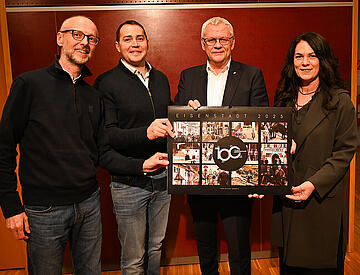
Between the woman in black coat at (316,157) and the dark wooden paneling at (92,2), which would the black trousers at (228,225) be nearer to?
the woman in black coat at (316,157)

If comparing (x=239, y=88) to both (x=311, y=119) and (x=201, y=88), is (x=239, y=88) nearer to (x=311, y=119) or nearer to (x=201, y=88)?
(x=201, y=88)

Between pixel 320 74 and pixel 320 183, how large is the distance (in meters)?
0.63

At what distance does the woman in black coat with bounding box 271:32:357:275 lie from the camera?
175 cm

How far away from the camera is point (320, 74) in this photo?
5.97 feet

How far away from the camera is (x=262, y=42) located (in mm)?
2762

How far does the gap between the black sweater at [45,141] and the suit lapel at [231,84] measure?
841mm

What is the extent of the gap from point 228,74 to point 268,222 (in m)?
1.71

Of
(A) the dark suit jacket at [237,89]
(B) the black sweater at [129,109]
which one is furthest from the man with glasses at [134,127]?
(A) the dark suit jacket at [237,89]

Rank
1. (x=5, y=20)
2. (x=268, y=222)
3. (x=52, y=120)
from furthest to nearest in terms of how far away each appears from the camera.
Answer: (x=268, y=222) < (x=5, y=20) < (x=52, y=120)

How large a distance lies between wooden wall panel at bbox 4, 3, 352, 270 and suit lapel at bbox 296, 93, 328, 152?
1090 mm

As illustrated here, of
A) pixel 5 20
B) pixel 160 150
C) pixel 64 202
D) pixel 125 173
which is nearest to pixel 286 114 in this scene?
pixel 160 150

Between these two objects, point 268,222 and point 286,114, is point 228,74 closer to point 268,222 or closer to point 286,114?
point 286,114

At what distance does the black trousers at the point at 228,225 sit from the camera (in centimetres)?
199

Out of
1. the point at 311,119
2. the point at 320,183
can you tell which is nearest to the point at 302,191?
the point at 320,183
